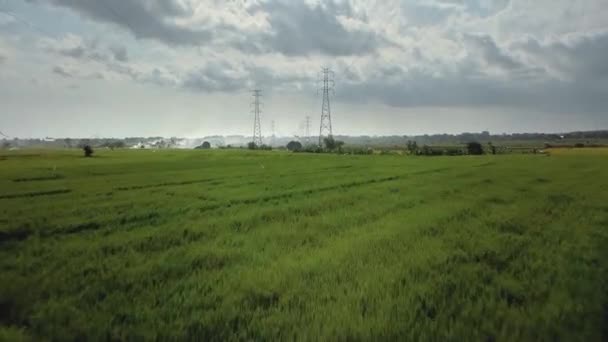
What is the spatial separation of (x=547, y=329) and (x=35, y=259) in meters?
8.28

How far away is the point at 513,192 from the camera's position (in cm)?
1491

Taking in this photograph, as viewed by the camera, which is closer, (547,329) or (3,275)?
(547,329)

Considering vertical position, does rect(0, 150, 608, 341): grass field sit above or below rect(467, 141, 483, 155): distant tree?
below

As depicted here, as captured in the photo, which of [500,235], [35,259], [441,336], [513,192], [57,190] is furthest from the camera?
[57,190]

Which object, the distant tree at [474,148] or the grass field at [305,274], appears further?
the distant tree at [474,148]

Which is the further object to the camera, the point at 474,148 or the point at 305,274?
the point at 474,148

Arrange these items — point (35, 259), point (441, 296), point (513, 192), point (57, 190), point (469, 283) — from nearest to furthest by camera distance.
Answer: point (441, 296)
point (469, 283)
point (35, 259)
point (513, 192)
point (57, 190)

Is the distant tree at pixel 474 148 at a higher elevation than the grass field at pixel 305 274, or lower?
higher

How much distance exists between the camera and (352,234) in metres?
7.74

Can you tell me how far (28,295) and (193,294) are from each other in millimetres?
2342

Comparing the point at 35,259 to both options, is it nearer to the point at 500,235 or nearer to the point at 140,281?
the point at 140,281

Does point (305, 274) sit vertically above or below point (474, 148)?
below

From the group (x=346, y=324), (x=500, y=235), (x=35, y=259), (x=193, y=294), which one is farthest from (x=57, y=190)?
(x=500, y=235)

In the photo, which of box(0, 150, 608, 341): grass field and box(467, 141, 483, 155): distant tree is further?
box(467, 141, 483, 155): distant tree
